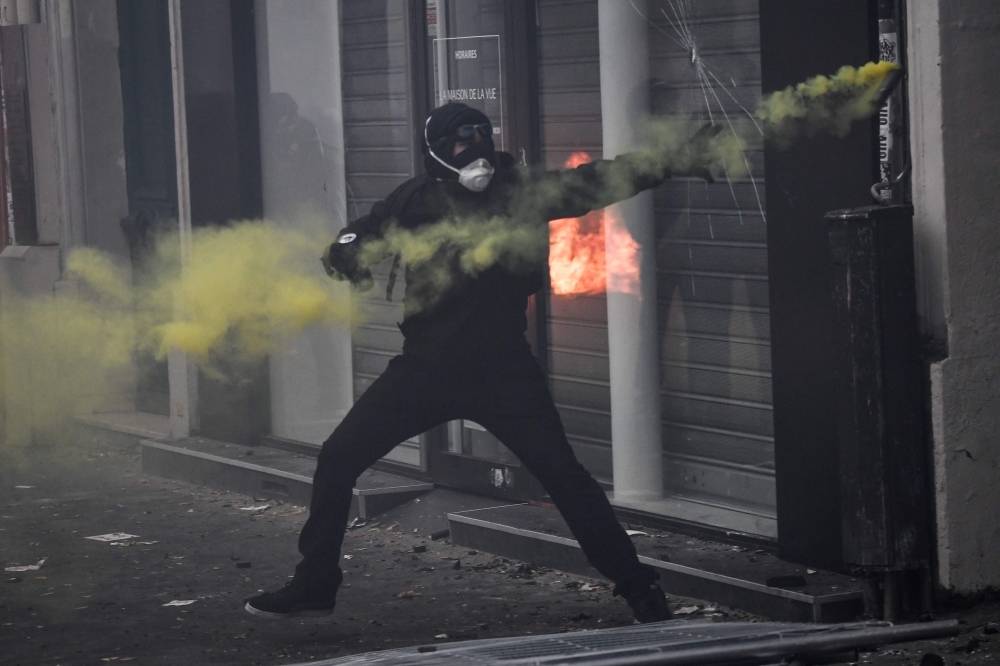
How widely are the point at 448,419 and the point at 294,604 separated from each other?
3.21ft

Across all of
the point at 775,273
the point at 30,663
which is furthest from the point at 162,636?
the point at 775,273

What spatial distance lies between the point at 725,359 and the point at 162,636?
275 centimetres

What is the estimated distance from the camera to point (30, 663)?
5.64 meters

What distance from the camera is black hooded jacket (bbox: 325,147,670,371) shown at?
588cm

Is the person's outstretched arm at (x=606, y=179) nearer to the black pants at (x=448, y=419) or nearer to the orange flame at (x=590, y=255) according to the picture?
the black pants at (x=448, y=419)

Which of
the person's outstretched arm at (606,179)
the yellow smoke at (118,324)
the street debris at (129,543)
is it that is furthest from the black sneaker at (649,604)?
the yellow smoke at (118,324)

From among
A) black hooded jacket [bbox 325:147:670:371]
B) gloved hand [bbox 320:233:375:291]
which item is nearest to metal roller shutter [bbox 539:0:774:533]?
black hooded jacket [bbox 325:147:670:371]

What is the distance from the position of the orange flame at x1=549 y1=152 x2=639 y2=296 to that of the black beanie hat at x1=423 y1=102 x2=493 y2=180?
44.0 inches

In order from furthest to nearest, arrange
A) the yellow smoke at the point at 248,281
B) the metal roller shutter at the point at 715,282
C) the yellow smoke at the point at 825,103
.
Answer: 1. the metal roller shutter at the point at 715,282
2. the yellow smoke at the point at 248,281
3. the yellow smoke at the point at 825,103

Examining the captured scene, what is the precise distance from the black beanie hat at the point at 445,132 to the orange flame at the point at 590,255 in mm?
1117

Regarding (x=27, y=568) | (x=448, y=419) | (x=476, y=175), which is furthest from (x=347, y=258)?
(x=27, y=568)

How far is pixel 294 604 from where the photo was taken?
19.6ft

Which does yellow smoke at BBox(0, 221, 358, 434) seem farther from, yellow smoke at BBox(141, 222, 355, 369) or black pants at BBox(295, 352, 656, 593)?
black pants at BBox(295, 352, 656, 593)

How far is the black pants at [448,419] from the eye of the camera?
226 inches
